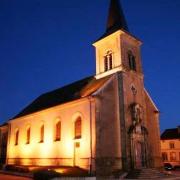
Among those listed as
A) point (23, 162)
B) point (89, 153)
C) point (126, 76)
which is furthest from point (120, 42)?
point (23, 162)

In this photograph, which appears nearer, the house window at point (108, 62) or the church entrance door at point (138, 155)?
the church entrance door at point (138, 155)

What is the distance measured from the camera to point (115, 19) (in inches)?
1219

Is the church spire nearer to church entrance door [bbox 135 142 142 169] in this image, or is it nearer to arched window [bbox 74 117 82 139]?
arched window [bbox 74 117 82 139]

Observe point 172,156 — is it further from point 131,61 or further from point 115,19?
point 115,19

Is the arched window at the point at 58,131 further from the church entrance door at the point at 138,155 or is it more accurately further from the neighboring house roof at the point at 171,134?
the neighboring house roof at the point at 171,134

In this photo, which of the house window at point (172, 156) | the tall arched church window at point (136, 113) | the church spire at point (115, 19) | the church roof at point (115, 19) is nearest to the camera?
the tall arched church window at point (136, 113)

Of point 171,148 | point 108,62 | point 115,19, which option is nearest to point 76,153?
point 108,62

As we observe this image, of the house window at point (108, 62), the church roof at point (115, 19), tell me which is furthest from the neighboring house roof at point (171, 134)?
the church roof at point (115, 19)

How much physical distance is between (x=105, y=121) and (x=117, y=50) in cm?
842

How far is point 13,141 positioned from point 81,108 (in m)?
15.2

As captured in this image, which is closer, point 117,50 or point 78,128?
point 78,128

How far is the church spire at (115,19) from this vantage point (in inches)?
1177

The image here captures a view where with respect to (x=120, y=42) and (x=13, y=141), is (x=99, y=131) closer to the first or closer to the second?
(x=120, y=42)

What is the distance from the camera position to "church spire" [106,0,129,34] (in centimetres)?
2989
